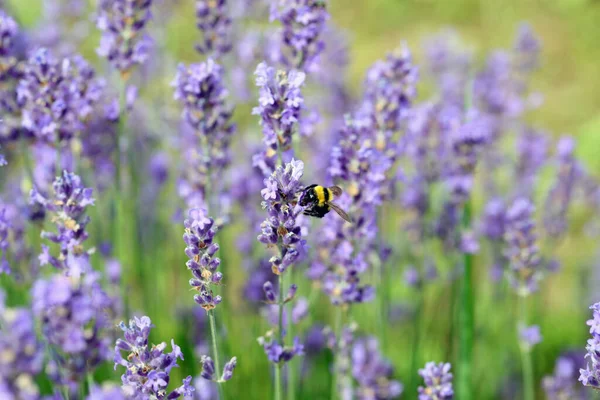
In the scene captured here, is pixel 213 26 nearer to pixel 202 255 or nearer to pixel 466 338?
pixel 202 255

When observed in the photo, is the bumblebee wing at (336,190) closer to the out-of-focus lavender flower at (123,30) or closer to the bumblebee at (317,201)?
the bumblebee at (317,201)

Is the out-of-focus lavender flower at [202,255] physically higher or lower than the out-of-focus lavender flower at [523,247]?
lower

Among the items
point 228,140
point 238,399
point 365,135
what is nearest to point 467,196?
point 365,135

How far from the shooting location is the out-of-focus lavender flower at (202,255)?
177 cm

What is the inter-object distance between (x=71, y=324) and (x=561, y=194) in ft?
8.45

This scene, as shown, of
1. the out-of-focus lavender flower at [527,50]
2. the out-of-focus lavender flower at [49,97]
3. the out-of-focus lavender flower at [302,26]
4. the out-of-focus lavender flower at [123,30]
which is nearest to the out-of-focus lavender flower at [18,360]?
the out-of-focus lavender flower at [49,97]

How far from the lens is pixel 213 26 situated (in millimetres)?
2930

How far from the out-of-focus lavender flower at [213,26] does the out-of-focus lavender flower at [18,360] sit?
187 cm

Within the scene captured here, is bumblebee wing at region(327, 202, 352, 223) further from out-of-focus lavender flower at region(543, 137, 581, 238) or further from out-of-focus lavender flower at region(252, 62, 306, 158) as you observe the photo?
out-of-focus lavender flower at region(543, 137, 581, 238)

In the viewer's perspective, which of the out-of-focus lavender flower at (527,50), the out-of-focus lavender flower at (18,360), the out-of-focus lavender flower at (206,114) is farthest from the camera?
the out-of-focus lavender flower at (527,50)

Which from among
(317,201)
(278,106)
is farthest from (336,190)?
(278,106)

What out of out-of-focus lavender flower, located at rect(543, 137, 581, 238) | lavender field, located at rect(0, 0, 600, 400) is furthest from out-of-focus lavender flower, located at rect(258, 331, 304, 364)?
out-of-focus lavender flower, located at rect(543, 137, 581, 238)

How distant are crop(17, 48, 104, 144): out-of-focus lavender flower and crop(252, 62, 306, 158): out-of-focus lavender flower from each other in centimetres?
67

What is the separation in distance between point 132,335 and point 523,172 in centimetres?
277
